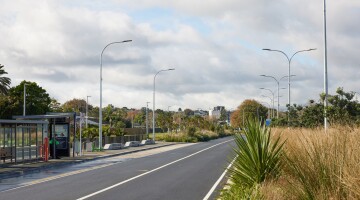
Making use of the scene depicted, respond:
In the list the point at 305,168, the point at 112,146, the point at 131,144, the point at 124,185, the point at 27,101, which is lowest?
the point at 131,144

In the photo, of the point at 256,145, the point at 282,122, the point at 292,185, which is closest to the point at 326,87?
the point at 256,145

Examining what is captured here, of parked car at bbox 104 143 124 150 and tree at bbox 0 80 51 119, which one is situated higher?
tree at bbox 0 80 51 119

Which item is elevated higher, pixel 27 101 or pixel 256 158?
pixel 27 101

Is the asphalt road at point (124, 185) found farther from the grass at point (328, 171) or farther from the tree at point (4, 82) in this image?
the tree at point (4, 82)

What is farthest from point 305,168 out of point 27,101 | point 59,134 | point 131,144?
point 27,101

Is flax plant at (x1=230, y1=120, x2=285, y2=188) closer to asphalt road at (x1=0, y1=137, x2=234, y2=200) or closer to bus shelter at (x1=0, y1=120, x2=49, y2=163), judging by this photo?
asphalt road at (x1=0, y1=137, x2=234, y2=200)

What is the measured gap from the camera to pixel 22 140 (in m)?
29.4

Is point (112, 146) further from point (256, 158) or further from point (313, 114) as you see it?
point (256, 158)

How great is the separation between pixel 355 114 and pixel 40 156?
1799 centimetres

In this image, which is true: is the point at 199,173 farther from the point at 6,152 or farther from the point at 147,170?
the point at 6,152

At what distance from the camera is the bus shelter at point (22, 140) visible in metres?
27.5

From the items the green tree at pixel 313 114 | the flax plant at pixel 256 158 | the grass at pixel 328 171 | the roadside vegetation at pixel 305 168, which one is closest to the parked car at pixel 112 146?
the green tree at pixel 313 114

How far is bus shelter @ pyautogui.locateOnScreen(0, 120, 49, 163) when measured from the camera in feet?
90.4

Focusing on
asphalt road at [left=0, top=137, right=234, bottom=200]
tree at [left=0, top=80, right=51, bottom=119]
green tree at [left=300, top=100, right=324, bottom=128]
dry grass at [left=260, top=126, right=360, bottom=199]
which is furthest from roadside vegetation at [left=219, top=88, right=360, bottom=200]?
tree at [left=0, top=80, right=51, bottom=119]
